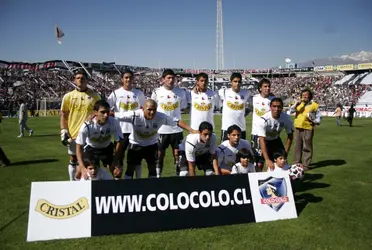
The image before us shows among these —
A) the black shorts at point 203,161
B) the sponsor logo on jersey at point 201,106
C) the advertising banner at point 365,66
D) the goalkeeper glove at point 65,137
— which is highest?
the advertising banner at point 365,66

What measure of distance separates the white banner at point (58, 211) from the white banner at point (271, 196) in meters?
2.71

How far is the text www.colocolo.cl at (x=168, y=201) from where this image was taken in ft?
15.8

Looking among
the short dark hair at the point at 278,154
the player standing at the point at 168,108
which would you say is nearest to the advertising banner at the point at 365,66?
the short dark hair at the point at 278,154

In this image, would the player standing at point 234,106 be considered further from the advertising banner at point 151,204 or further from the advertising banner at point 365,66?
the advertising banner at point 365,66

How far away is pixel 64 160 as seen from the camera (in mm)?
11414

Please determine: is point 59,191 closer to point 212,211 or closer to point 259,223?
point 212,211

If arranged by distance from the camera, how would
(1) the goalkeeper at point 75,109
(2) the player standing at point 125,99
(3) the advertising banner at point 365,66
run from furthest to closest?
(3) the advertising banner at point 365,66, (2) the player standing at point 125,99, (1) the goalkeeper at point 75,109

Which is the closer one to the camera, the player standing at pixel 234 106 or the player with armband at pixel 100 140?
the player with armband at pixel 100 140

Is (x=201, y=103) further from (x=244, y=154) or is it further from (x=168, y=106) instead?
(x=244, y=154)

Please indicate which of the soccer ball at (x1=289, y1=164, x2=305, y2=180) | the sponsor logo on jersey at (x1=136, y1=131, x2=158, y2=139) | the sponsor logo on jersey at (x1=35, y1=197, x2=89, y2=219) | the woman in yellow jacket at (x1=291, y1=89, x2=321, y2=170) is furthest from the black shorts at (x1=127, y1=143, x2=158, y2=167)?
the woman in yellow jacket at (x1=291, y1=89, x2=321, y2=170)

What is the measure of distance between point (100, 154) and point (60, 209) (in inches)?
66.2

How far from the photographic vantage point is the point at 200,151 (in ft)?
21.2

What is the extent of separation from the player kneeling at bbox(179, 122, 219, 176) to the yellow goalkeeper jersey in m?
2.09

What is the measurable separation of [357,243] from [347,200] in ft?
7.15
